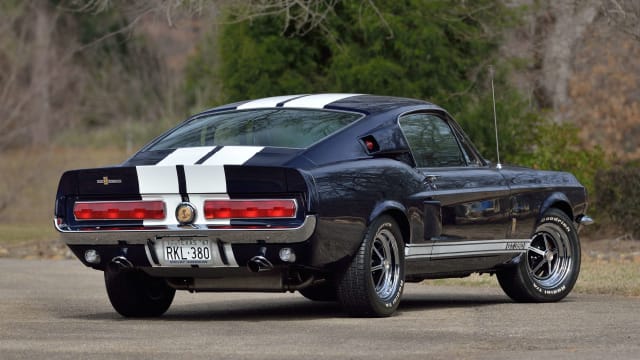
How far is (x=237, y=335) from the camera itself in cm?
862

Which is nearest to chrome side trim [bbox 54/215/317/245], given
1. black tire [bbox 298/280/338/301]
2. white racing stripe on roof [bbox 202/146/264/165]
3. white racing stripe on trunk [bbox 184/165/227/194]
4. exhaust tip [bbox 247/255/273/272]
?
exhaust tip [bbox 247/255/273/272]

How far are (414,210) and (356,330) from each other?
54.3 inches

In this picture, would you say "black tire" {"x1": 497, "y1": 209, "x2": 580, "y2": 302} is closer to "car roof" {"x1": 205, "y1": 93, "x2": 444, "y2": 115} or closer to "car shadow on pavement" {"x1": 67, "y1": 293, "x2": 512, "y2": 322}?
"car shadow on pavement" {"x1": 67, "y1": 293, "x2": 512, "y2": 322}

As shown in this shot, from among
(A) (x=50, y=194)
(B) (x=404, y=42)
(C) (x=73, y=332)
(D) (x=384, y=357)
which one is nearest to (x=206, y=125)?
(C) (x=73, y=332)

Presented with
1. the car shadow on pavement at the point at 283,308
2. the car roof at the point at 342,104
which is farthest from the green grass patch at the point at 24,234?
the car roof at the point at 342,104

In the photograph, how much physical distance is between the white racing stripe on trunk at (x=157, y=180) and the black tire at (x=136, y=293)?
0.89m

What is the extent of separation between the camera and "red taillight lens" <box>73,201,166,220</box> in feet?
30.1

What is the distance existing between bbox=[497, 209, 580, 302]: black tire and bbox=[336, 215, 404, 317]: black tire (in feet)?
5.75

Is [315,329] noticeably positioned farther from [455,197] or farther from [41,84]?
[41,84]

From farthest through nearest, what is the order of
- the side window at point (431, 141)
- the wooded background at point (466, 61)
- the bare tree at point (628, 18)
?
the wooded background at point (466, 61) < the bare tree at point (628, 18) < the side window at point (431, 141)

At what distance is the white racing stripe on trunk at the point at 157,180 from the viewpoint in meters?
9.10

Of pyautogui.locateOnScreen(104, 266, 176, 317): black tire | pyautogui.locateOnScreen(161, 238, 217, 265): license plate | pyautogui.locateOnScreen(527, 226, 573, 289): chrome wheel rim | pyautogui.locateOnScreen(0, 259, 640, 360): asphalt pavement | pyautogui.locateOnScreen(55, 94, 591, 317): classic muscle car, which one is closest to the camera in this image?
pyautogui.locateOnScreen(0, 259, 640, 360): asphalt pavement

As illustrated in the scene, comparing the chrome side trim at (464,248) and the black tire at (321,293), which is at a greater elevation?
the chrome side trim at (464,248)

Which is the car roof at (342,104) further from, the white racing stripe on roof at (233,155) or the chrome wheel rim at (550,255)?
the chrome wheel rim at (550,255)
